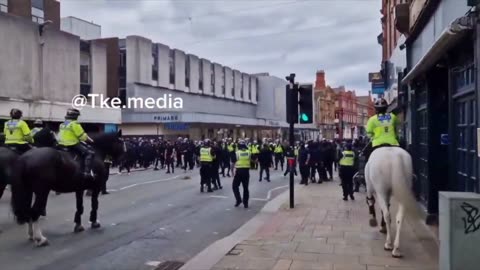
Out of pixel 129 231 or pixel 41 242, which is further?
pixel 129 231

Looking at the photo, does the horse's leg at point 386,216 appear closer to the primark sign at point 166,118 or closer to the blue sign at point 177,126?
the blue sign at point 177,126

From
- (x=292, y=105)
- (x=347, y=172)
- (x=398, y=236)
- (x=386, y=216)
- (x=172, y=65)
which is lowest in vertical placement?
(x=398, y=236)

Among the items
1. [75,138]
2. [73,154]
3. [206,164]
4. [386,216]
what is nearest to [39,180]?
[73,154]

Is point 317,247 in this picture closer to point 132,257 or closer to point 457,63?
point 132,257

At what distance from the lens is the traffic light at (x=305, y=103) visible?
487 inches

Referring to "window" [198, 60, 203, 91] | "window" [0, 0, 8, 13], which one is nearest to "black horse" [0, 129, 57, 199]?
"window" [0, 0, 8, 13]

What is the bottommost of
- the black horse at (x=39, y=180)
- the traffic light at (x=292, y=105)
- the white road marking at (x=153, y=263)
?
the white road marking at (x=153, y=263)

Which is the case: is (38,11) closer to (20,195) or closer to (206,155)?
(206,155)

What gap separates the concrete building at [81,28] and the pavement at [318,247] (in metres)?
45.2

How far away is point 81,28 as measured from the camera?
52938 millimetres

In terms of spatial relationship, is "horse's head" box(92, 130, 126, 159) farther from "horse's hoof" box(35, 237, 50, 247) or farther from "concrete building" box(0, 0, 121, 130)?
"concrete building" box(0, 0, 121, 130)

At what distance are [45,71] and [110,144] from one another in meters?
22.2

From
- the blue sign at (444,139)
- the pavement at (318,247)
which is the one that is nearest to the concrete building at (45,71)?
the pavement at (318,247)

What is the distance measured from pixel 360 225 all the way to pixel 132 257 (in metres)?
4.51
